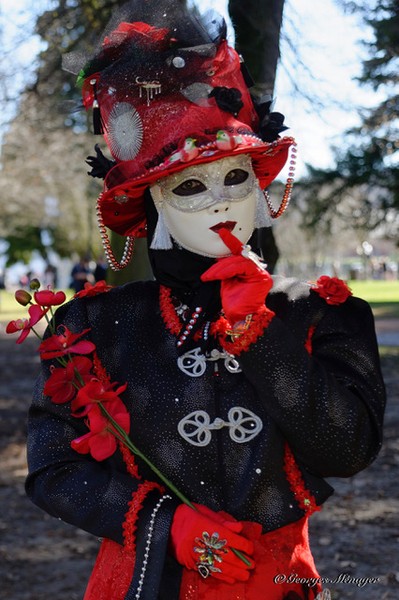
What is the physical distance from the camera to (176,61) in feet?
7.35

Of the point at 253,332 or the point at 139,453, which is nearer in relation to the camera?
the point at 253,332

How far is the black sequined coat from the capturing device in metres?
2.06

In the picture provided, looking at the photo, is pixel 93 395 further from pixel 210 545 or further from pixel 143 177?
pixel 143 177

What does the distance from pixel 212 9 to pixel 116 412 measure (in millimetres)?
1126

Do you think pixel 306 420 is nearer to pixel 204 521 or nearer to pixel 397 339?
pixel 204 521

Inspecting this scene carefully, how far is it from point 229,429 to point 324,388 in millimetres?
264

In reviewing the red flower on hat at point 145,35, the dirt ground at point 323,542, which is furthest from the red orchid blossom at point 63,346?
the dirt ground at point 323,542

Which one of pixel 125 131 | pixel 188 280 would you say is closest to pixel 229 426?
pixel 188 280

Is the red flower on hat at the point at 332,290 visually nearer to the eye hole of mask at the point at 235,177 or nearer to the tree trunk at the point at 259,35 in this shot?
the eye hole of mask at the point at 235,177

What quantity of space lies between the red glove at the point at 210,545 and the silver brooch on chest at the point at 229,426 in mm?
183

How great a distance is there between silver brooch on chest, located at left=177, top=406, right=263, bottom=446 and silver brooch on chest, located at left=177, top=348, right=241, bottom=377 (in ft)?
0.33

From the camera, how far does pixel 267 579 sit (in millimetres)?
2105

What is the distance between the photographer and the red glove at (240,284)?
204cm

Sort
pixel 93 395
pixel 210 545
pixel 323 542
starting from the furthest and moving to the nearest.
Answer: pixel 323 542, pixel 93 395, pixel 210 545
